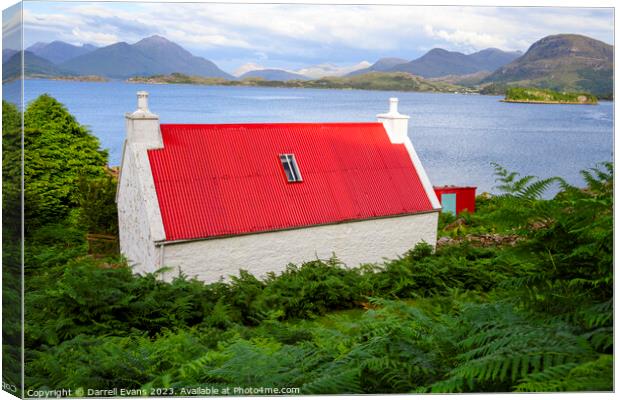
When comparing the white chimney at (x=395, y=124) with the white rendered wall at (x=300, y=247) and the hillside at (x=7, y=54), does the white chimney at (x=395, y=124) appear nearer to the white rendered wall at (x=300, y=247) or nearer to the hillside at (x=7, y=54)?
the white rendered wall at (x=300, y=247)

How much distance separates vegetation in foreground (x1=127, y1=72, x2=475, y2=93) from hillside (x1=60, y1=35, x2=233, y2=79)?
0.60 feet

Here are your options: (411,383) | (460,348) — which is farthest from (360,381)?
(460,348)

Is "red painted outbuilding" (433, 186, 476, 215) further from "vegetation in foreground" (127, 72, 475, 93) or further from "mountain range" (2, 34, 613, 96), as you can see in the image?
"mountain range" (2, 34, 613, 96)

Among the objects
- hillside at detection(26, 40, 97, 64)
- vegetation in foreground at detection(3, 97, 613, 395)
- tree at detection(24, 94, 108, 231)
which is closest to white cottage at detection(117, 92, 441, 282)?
vegetation in foreground at detection(3, 97, 613, 395)

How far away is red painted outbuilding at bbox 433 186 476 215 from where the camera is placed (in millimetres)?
10891

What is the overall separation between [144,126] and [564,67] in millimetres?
6300

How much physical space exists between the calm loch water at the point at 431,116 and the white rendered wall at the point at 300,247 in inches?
45.2

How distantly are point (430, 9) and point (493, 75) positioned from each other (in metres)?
2.36

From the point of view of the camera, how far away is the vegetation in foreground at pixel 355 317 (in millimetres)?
3713

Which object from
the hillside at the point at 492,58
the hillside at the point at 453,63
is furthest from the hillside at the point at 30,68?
the hillside at the point at 492,58

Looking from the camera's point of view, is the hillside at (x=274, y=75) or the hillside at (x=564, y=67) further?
the hillside at (x=274, y=75)

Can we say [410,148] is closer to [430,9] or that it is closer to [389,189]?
[389,189]

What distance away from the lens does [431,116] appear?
34.7 feet

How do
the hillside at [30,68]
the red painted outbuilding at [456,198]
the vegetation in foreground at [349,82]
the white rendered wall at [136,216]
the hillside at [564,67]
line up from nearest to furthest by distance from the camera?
the hillside at [30,68] → the hillside at [564,67] → the vegetation in foreground at [349,82] → the white rendered wall at [136,216] → the red painted outbuilding at [456,198]
